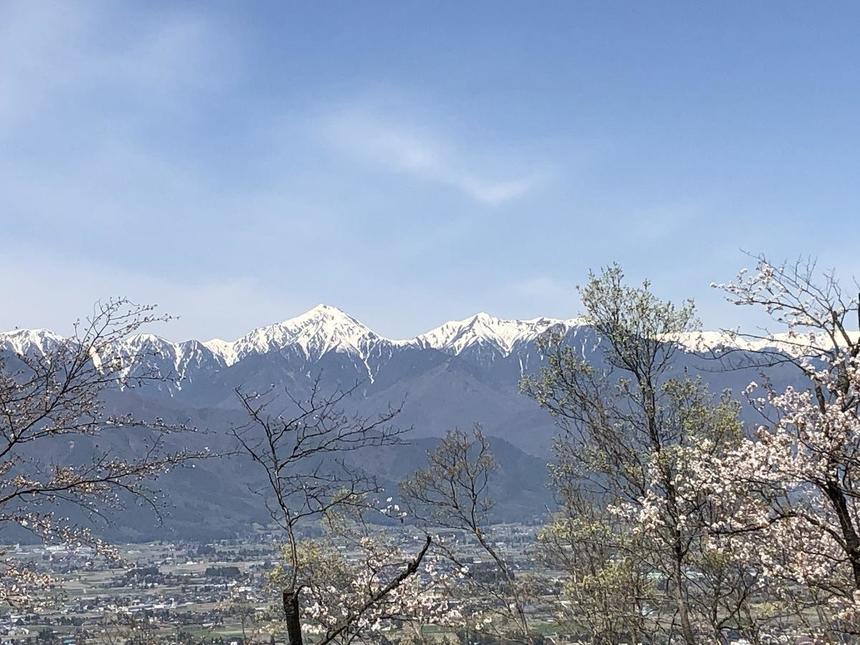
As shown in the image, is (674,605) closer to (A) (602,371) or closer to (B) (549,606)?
(A) (602,371)

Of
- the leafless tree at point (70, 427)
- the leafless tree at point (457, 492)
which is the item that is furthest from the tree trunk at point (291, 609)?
the leafless tree at point (457, 492)

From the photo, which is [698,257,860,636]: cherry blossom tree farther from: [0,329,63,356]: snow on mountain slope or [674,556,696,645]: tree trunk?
[0,329,63,356]: snow on mountain slope

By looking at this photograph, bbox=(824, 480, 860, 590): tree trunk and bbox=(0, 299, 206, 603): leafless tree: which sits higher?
bbox=(0, 299, 206, 603): leafless tree

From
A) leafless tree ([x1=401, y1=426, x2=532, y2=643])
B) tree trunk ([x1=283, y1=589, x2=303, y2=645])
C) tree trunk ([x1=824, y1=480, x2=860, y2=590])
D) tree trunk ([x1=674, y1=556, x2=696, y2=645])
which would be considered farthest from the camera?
leafless tree ([x1=401, y1=426, x2=532, y2=643])

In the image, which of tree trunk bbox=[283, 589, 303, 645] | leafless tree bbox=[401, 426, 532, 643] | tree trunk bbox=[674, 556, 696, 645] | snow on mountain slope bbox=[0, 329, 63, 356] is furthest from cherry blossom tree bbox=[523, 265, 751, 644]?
snow on mountain slope bbox=[0, 329, 63, 356]

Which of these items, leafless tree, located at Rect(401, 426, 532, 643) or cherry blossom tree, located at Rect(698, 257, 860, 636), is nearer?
cherry blossom tree, located at Rect(698, 257, 860, 636)

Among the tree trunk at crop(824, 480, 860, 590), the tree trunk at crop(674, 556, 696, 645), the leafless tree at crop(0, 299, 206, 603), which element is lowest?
the tree trunk at crop(674, 556, 696, 645)

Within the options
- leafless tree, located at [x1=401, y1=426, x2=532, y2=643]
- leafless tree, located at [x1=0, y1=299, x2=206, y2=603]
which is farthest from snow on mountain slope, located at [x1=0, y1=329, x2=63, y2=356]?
leafless tree, located at [x1=401, y1=426, x2=532, y2=643]

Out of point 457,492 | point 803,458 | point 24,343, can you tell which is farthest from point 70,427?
point 457,492

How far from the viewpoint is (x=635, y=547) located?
1709 centimetres

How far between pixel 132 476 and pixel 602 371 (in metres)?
12.2

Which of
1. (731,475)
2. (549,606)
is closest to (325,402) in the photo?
(731,475)

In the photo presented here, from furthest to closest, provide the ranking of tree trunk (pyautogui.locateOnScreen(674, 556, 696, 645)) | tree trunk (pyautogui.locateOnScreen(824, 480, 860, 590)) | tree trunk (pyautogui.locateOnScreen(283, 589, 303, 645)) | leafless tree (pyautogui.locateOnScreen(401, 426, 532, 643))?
leafless tree (pyautogui.locateOnScreen(401, 426, 532, 643)) < tree trunk (pyautogui.locateOnScreen(674, 556, 696, 645)) < tree trunk (pyautogui.locateOnScreen(824, 480, 860, 590)) < tree trunk (pyautogui.locateOnScreen(283, 589, 303, 645))

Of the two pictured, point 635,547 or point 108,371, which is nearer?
point 108,371
